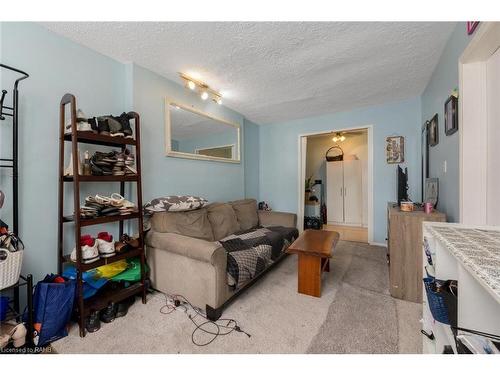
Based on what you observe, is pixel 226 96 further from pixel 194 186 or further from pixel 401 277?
pixel 401 277

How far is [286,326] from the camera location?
4.89ft

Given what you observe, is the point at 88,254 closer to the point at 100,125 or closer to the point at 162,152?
the point at 100,125

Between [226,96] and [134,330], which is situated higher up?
[226,96]

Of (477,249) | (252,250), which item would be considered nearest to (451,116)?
(477,249)

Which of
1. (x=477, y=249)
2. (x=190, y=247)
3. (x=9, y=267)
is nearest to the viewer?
(x=477, y=249)

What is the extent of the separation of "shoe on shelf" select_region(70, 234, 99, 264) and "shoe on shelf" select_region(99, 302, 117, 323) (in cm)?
40

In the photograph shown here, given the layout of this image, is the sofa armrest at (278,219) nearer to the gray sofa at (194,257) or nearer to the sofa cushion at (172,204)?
→ the gray sofa at (194,257)

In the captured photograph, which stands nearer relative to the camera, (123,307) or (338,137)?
(123,307)

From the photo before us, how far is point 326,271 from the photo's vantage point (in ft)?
7.88

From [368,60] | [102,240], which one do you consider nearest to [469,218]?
[368,60]

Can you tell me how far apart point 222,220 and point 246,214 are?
A: 1.76ft

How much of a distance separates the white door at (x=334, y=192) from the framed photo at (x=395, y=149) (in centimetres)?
173

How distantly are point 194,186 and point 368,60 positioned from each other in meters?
2.42

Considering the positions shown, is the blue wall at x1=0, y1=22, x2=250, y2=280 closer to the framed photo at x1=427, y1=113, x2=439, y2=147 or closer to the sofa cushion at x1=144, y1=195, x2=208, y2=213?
the sofa cushion at x1=144, y1=195, x2=208, y2=213
